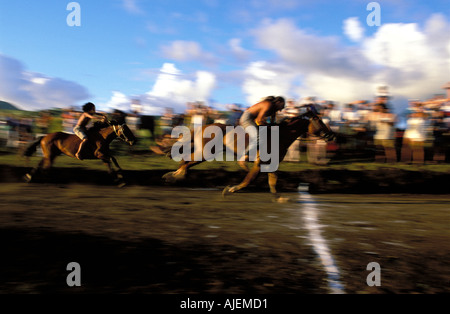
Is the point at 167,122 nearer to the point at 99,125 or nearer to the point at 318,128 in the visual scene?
the point at 99,125

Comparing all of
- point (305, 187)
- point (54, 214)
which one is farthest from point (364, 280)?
point (305, 187)

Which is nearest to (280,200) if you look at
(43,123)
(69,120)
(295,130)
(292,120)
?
(295,130)

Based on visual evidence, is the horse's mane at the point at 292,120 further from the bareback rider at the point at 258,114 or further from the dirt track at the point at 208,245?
the dirt track at the point at 208,245

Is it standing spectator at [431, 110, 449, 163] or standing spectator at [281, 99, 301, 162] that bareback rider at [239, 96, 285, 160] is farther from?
standing spectator at [431, 110, 449, 163]

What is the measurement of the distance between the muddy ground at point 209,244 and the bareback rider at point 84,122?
68.0 inches

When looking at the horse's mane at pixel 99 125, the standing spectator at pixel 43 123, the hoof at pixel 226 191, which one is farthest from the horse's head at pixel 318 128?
the standing spectator at pixel 43 123

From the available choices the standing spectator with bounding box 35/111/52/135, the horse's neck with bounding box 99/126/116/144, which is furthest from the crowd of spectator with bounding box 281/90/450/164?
the standing spectator with bounding box 35/111/52/135

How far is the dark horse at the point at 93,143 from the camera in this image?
1109 cm

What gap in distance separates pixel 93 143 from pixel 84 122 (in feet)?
1.97

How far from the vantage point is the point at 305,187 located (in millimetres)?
12266

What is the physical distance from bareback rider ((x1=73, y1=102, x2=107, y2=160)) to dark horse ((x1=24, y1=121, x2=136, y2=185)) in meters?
0.10

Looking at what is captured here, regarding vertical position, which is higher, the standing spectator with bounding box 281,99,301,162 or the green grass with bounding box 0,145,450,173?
the standing spectator with bounding box 281,99,301,162

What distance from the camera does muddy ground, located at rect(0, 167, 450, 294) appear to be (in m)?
4.01

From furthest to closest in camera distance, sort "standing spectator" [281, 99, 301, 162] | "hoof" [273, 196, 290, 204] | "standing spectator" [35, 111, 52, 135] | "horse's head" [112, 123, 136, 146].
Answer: "standing spectator" [35, 111, 52, 135], "standing spectator" [281, 99, 301, 162], "horse's head" [112, 123, 136, 146], "hoof" [273, 196, 290, 204]
